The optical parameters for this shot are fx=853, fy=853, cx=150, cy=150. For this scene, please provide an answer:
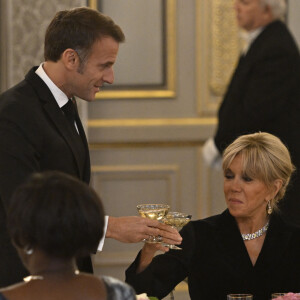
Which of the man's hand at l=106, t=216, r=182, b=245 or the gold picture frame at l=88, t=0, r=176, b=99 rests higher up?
the gold picture frame at l=88, t=0, r=176, b=99

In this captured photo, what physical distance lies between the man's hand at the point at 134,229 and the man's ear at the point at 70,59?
18.8 inches

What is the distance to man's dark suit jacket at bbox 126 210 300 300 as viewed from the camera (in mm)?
2791

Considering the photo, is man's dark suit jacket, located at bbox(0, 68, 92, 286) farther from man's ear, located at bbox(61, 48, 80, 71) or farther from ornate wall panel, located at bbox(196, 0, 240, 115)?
ornate wall panel, located at bbox(196, 0, 240, 115)

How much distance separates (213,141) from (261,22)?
61 cm

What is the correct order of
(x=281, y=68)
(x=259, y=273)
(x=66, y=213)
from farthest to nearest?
(x=281, y=68), (x=259, y=273), (x=66, y=213)

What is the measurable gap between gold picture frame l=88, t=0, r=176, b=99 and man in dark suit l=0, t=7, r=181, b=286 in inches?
100

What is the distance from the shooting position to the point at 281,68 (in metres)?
3.91

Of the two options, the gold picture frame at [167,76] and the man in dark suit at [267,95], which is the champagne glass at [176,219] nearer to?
the man in dark suit at [267,95]

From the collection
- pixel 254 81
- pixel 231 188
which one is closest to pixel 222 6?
pixel 254 81

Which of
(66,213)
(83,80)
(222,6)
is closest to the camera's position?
(66,213)

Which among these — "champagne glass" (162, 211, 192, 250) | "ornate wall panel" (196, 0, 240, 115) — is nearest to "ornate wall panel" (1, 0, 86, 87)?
"ornate wall panel" (196, 0, 240, 115)

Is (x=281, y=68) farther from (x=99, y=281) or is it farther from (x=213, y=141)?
(x=99, y=281)

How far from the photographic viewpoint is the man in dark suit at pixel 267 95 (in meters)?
3.87

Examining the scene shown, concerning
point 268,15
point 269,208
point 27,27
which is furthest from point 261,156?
point 27,27
